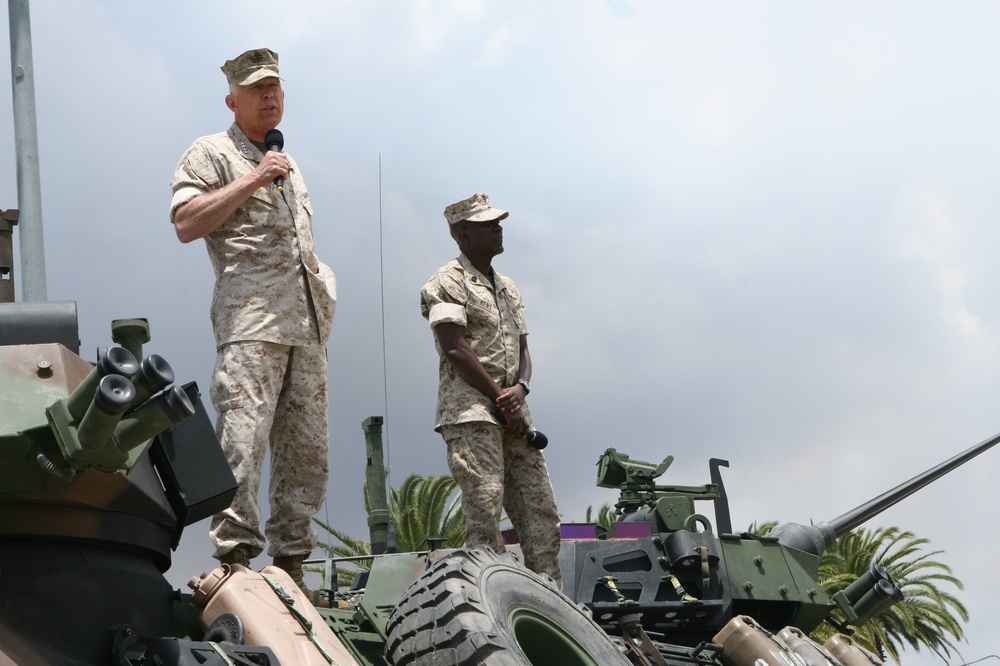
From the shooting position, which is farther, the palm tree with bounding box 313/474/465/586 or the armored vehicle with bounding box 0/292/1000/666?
the palm tree with bounding box 313/474/465/586

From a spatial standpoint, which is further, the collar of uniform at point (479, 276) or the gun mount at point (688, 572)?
the gun mount at point (688, 572)

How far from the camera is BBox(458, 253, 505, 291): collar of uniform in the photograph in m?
7.59

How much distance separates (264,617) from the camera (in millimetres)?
4551

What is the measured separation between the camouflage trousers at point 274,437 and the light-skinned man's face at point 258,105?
1.07 meters

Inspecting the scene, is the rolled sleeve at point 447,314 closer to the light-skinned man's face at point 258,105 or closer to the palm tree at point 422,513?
the light-skinned man's face at point 258,105

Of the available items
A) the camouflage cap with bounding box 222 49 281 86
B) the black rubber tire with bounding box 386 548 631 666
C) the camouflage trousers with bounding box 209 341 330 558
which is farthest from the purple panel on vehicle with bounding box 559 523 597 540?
the camouflage cap with bounding box 222 49 281 86

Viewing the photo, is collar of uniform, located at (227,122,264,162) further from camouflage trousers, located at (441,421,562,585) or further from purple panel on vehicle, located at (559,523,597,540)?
purple panel on vehicle, located at (559,523,597,540)

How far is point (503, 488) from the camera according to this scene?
7.22 meters

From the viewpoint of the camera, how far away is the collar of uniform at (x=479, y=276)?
7.59 meters

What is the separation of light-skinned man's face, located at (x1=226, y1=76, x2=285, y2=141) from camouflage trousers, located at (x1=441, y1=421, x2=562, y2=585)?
179 centimetres

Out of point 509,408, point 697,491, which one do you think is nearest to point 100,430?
point 509,408

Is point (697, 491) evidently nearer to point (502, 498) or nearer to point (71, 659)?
point (502, 498)

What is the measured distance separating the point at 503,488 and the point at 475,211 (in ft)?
5.00

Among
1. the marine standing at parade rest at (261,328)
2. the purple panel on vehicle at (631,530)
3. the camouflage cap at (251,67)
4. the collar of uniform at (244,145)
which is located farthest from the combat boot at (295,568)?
the purple panel on vehicle at (631,530)
